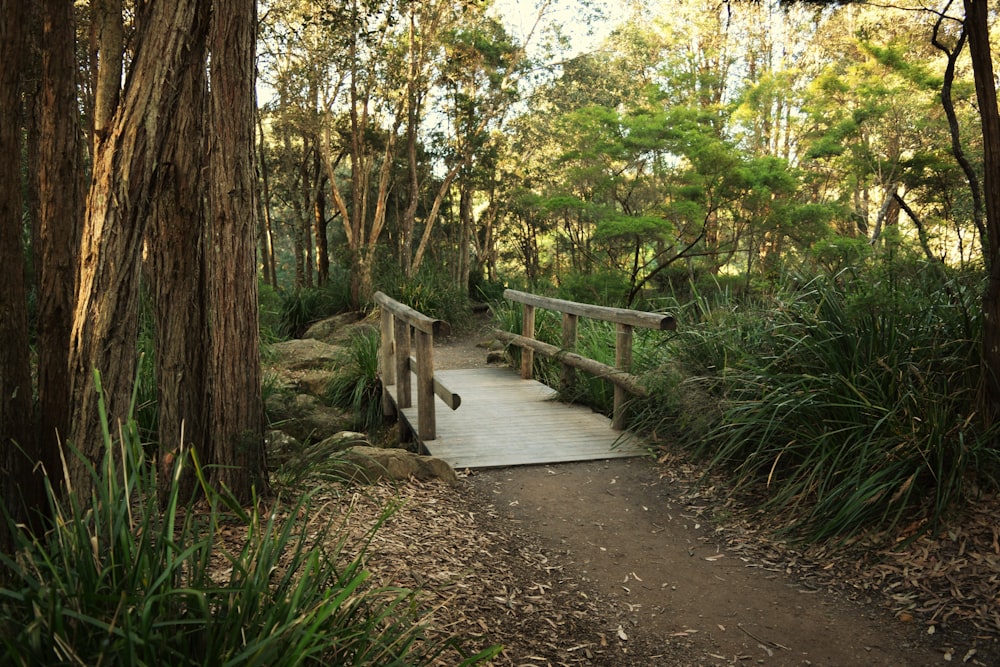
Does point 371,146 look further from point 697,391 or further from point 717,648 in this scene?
point 717,648

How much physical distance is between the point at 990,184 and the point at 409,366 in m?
5.42

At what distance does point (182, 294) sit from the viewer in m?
4.00

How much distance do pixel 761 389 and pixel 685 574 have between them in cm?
162

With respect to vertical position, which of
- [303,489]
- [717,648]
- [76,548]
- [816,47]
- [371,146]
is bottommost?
[717,648]

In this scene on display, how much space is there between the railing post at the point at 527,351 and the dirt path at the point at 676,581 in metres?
3.62

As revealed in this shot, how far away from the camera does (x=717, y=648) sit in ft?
11.4

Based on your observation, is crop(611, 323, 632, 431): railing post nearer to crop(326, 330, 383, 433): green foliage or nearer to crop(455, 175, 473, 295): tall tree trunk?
crop(326, 330, 383, 433): green foliage

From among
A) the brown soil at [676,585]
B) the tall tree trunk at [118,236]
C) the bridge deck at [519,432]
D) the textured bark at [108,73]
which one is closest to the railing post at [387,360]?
the bridge deck at [519,432]

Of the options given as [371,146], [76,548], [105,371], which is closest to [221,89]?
[105,371]

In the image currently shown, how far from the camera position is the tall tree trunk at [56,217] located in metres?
3.81

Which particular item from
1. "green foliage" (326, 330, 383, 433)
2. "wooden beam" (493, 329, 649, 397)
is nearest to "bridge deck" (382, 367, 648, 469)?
"wooden beam" (493, 329, 649, 397)

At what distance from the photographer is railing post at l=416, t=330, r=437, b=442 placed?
22.3 ft

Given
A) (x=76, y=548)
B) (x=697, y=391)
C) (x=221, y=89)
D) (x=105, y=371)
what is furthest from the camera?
(x=697, y=391)

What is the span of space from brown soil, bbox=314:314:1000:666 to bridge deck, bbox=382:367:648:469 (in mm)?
1008
